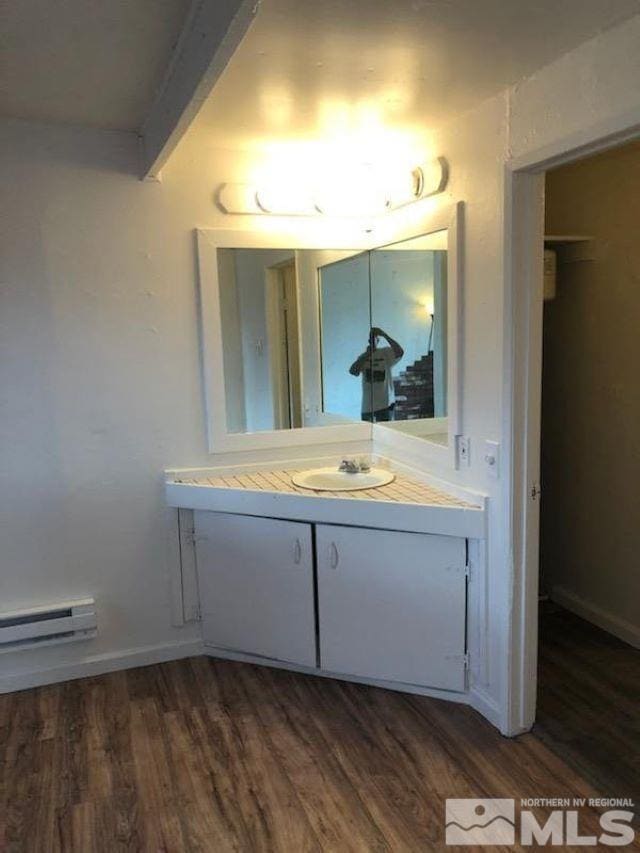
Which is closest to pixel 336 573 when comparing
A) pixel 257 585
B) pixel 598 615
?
pixel 257 585

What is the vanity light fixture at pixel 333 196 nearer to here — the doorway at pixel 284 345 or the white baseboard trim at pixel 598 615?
the doorway at pixel 284 345

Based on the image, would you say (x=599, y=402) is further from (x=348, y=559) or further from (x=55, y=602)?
(x=55, y=602)

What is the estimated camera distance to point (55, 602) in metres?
2.84

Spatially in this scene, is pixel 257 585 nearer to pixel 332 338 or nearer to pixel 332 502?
pixel 332 502

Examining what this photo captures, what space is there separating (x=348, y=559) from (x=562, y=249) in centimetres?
191

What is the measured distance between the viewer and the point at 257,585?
2859 mm

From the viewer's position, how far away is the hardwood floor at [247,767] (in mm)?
1975

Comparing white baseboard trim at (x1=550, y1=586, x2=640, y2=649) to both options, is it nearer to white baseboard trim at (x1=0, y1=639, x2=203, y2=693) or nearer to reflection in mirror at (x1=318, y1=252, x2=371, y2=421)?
reflection in mirror at (x1=318, y1=252, x2=371, y2=421)

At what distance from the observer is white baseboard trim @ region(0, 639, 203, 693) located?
2811 millimetres

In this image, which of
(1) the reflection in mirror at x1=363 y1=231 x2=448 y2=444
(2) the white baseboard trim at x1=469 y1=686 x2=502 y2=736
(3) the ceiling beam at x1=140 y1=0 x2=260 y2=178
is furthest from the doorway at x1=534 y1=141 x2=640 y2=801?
(3) the ceiling beam at x1=140 y1=0 x2=260 y2=178

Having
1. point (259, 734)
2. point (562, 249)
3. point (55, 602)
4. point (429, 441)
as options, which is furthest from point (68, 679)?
point (562, 249)

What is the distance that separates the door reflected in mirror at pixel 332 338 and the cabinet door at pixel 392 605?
0.52 m

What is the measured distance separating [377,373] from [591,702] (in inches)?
66.7

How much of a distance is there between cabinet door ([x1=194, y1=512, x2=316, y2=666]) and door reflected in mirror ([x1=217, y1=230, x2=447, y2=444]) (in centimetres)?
50
